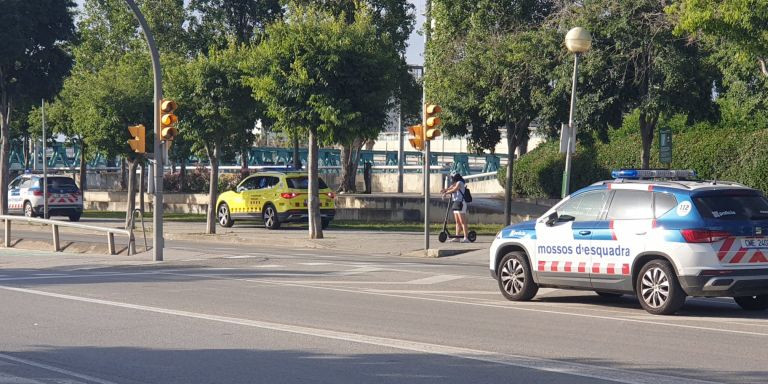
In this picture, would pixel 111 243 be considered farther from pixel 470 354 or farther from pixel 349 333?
pixel 470 354

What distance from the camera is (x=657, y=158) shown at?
3512 cm

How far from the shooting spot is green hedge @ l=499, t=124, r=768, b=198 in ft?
105

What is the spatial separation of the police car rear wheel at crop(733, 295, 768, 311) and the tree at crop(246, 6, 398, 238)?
47.0 ft

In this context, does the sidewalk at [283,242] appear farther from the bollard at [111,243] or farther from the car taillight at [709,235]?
the car taillight at [709,235]

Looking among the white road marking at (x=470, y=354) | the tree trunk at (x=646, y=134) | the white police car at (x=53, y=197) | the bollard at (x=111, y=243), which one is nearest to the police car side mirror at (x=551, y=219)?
the white road marking at (x=470, y=354)

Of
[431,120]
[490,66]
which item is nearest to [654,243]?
[431,120]

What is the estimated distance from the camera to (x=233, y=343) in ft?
36.3

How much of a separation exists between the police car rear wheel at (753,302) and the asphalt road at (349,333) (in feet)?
0.56

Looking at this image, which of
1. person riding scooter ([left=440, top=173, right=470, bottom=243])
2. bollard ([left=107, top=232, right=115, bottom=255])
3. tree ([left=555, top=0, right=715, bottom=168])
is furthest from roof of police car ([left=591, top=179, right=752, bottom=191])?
bollard ([left=107, top=232, right=115, bottom=255])

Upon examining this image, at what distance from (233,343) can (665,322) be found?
5058 millimetres

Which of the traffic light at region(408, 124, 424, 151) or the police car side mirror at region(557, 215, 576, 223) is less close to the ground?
Answer: the traffic light at region(408, 124, 424, 151)

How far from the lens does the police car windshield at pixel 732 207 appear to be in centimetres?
1280

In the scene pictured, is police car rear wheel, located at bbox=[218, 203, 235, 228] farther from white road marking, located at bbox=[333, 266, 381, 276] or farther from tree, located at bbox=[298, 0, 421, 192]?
white road marking, located at bbox=[333, 266, 381, 276]

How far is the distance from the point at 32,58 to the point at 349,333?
33036mm
